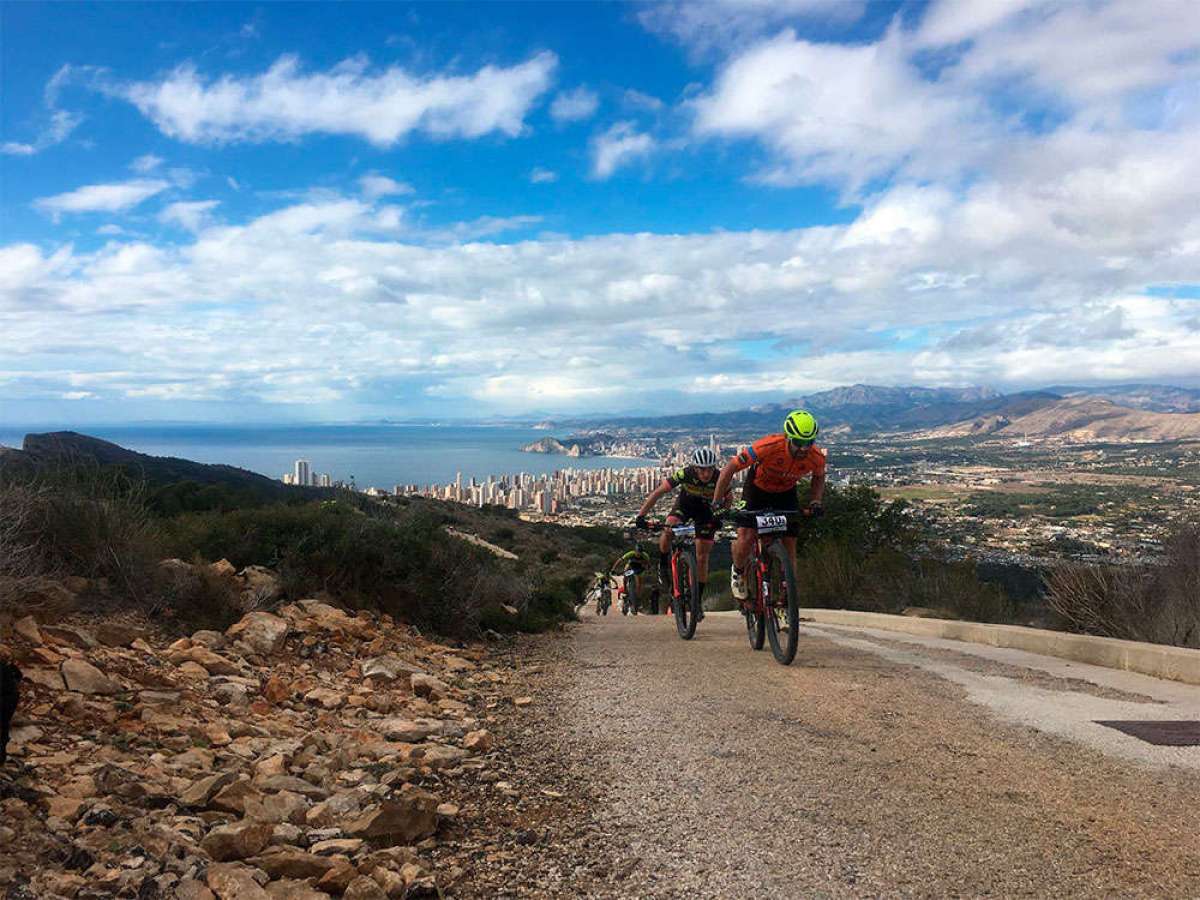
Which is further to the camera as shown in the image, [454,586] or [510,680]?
[454,586]

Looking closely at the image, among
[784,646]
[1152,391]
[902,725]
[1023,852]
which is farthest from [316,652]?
[1152,391]

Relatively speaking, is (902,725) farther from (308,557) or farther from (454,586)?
(308,557)

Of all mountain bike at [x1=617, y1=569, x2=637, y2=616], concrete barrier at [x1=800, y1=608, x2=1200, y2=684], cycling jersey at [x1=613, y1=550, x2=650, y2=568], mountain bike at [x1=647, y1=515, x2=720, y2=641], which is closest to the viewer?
concrete barrier at [x1=800, y1=608, x2=1200, y2=684]

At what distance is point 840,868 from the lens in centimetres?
311

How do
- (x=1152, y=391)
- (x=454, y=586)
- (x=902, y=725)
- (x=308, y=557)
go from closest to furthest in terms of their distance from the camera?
1. (x=902, y=725)
2. (x=308, y=557)
3. (x=454, y=586)
4. (x=1152, y=391)

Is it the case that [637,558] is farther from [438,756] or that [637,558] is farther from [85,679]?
[85,679]

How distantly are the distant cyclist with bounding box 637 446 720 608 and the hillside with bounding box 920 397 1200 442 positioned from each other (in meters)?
54.0

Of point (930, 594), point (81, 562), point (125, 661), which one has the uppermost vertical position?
point (81, 562)

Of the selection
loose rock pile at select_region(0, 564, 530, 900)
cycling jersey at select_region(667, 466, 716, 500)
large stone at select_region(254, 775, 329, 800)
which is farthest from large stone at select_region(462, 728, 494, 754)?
cycling jersey at select_region(667, 466, 716, 500)

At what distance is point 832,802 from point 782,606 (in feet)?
12.1

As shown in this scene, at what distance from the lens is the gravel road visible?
3.05 metres

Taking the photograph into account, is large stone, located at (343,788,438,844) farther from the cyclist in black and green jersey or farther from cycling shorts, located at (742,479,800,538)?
the cyclist in black and green jersey

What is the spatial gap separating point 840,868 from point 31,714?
3663 millimetres

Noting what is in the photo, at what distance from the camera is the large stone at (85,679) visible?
4504 millimetres
